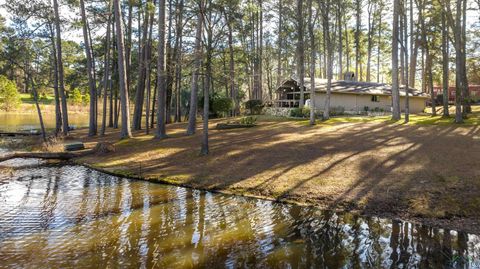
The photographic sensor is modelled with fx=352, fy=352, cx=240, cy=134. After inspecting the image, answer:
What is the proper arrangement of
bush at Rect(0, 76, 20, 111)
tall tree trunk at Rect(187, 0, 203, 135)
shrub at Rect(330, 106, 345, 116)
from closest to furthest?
tall tree trunk at Rect(187, 0, 203, 135), shrub at Rect(330, 106, 345, 116), bush at Rect(0, 76, 20, 111)

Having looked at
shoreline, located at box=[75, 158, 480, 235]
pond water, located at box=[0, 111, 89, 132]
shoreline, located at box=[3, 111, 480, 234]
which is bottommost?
shoreline, located at box=[75, 158, 480, 235]

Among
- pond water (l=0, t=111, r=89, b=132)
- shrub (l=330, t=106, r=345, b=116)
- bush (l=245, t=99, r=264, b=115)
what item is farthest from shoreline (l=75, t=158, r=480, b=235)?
pond water (l=0, t=111, r=89, b=132)

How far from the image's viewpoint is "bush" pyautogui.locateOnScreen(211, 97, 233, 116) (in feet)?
114

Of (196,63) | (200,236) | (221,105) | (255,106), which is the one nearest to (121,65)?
(196,63)

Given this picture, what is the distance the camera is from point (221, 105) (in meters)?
34.9

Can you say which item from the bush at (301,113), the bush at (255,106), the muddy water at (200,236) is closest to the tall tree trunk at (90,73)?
the muddy water at (200,236)

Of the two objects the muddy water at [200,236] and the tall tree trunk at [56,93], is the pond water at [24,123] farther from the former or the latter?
the muddy water at [200,236]

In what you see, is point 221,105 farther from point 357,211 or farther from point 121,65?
point 357,211

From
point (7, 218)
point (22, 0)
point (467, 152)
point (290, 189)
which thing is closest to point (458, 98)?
point (467, 152)

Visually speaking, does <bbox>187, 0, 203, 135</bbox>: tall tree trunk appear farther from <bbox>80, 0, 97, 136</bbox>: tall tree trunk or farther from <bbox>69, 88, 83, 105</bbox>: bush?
<bbox>69, 88, 83, 105</bbox>: bush

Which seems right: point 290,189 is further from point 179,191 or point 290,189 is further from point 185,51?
point 185,51

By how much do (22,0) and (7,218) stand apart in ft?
60.7

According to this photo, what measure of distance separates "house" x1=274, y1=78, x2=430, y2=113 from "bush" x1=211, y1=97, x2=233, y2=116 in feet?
16.5

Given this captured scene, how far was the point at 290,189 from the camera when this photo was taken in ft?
34.6
